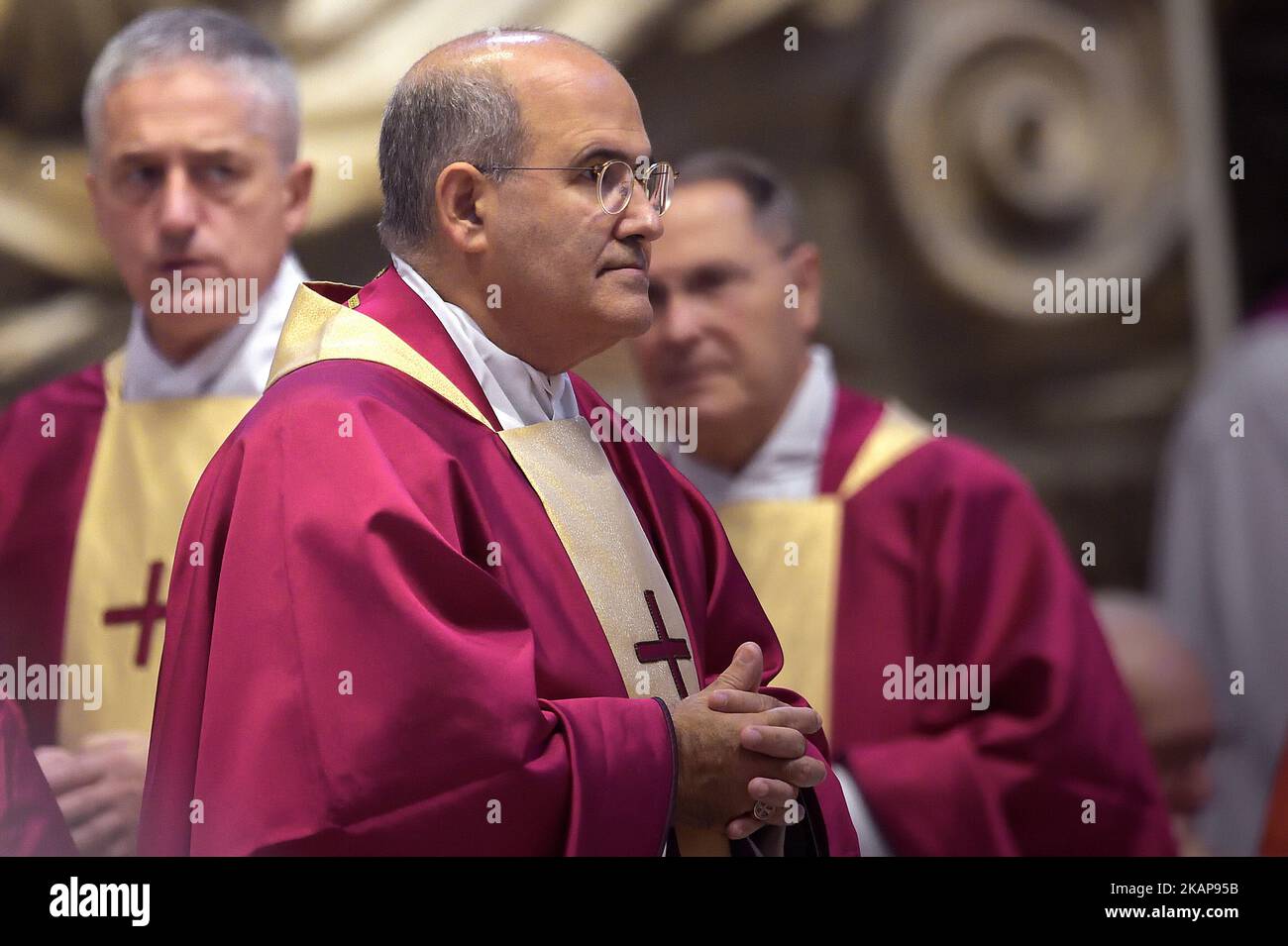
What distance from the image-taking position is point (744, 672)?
3.23 m

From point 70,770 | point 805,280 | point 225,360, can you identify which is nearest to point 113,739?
point 70,770

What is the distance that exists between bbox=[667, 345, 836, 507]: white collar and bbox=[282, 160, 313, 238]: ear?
3.40 ft

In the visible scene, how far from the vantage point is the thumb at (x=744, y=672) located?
127 inches

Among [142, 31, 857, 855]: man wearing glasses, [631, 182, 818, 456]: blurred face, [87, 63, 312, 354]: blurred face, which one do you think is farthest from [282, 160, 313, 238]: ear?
[142, 31, 857, 855]: man wearing glasses

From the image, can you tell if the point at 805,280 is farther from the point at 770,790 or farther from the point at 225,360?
the point at 770,790

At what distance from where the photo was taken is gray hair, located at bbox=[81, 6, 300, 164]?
4.62 m

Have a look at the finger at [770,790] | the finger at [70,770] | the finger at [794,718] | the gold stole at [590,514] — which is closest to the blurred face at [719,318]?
the gold stole at [590,514]

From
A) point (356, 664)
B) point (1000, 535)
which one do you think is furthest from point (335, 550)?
point (1000, 535)

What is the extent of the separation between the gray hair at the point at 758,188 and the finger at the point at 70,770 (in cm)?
201

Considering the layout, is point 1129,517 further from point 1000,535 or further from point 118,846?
point 118,846

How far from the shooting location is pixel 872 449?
5.14m

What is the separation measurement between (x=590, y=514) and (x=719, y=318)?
4.92ft

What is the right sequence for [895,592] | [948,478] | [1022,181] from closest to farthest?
[895,592], [948,478], [1022,181]

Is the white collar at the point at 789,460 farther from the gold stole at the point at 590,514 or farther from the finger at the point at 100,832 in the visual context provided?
the finger at the point at 100,832
